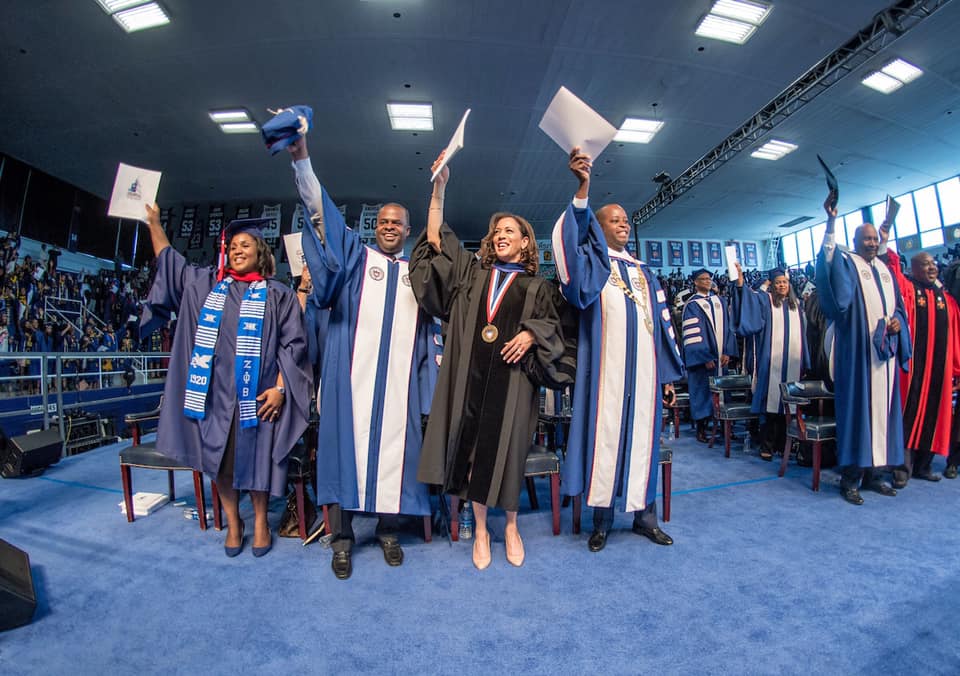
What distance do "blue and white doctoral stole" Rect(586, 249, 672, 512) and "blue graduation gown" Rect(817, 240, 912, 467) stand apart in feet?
5.57

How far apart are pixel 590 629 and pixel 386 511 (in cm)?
110

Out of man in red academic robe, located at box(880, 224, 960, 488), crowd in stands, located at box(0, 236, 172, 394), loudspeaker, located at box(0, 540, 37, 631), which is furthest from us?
crowd in stands, located at box(0, 236, 172, 394)

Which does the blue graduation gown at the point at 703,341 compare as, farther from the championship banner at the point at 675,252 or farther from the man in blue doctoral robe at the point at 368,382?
the championship banner at the point at 675,252

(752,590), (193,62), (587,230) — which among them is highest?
(193,62)

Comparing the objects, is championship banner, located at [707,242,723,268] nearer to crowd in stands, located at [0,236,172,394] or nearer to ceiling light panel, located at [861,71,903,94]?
ceiling light panel, located at [861,71,903,94]

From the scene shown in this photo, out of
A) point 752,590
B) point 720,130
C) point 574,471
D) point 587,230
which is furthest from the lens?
point 720,130

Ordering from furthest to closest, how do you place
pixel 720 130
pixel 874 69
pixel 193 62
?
pixel 720 130 < pixel 874 69 < pixel 193 62

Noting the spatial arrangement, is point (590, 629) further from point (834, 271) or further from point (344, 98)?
point (344, 98)

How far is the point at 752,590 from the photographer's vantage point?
6.03ft

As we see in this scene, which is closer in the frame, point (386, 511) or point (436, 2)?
point (386, 511)

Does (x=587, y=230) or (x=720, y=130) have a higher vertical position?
(x=720, y=130)

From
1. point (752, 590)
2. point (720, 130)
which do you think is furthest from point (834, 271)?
point (720, 130)

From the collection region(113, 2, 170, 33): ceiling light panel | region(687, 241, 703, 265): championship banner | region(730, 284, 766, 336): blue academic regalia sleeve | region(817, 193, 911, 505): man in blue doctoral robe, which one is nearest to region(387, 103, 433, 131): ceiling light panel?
region(113, 2, 170, 33): ceiling light panel

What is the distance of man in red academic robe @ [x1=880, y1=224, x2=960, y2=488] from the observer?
11.0 ft
